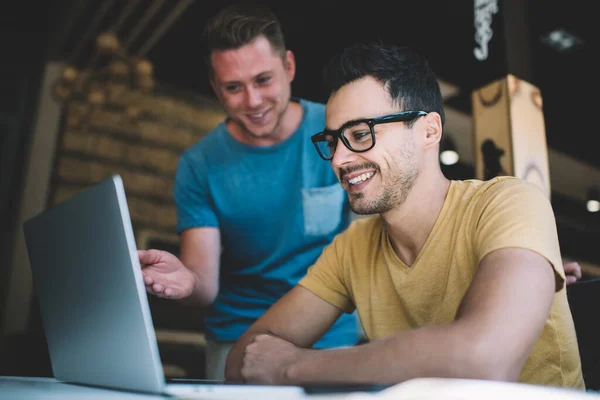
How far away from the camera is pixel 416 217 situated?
131 centimetres

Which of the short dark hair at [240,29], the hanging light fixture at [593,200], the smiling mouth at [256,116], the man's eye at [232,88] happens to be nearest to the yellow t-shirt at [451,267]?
the smiling mouth at [256,116]

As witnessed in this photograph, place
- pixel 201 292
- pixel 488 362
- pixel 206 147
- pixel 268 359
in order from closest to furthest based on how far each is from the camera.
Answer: pixel 488 362, pixel 268 359, pixel 201 292, pixel 206 147

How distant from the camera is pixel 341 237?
1.51 meters

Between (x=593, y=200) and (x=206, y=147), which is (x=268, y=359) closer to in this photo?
(x=206, y=147)

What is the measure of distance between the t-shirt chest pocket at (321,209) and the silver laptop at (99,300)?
0.96m

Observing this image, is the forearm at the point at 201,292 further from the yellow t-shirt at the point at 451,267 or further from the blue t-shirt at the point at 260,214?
the yellow t-shirt at the point at 451,267

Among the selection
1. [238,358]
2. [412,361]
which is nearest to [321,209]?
[238,358]

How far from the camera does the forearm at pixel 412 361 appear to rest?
0.80 metres

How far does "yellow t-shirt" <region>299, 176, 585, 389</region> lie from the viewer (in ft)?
3.48

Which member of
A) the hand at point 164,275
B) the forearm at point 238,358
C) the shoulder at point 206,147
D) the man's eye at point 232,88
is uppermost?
the man's eye at point 232,88

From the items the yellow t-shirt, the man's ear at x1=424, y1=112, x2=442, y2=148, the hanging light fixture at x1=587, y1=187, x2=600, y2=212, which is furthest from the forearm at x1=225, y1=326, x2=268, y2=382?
the hanging light fixture at x1=587, y1=187, x2=600, y2=212

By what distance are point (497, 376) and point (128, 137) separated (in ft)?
16.3

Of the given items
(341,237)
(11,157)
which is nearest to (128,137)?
(11,157)

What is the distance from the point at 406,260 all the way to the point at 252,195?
715 millimetres
